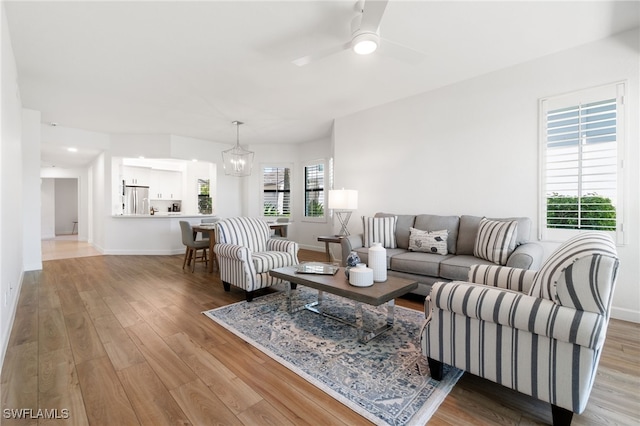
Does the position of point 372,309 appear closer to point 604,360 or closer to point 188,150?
point 604,360

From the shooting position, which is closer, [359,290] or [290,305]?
[359,290]

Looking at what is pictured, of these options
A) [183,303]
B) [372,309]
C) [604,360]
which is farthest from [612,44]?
[183,303]

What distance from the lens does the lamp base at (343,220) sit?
16.1 ft

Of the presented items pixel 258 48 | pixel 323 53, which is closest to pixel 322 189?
pixel 258 48

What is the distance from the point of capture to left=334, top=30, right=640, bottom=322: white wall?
2.79 metres

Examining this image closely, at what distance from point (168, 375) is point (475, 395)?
190 cm

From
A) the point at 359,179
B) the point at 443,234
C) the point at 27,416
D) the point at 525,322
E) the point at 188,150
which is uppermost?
the point at 188,150

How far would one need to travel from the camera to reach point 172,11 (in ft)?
7.85

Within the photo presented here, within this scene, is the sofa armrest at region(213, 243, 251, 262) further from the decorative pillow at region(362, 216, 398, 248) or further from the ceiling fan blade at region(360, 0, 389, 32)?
the ceiling fan blade at region(360, 0, 389, 32)

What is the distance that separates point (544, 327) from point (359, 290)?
1166mm

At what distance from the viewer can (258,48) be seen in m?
2.95

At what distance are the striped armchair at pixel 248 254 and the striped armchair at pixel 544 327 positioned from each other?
6.78 feet

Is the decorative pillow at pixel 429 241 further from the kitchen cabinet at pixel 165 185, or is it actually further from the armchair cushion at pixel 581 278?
the kitchen cabinet at pixel 165 185

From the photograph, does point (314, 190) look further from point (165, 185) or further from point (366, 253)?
point (165, 185)
